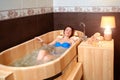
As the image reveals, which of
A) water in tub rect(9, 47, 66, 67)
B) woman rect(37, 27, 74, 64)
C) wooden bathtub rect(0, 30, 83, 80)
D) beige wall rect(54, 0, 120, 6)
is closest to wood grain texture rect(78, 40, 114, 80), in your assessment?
wooden bathtub rect(0, 30, 83, 80)

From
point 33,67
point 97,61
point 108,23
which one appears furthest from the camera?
point 108,23

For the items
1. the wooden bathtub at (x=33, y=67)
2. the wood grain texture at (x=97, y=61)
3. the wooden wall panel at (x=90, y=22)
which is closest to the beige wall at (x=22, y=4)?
the wooden wall panel at (x=90, y=22)

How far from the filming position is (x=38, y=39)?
2.75 m

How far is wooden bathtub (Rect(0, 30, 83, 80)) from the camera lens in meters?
1.52

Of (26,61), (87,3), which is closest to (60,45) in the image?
(26,61)

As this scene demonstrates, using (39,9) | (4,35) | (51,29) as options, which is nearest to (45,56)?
(4,35)

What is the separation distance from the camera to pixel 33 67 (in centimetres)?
153

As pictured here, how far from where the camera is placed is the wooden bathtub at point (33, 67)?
152cm

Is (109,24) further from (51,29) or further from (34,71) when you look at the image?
(34,71)

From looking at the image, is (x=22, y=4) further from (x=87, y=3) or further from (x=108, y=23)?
(x=108, y=23)

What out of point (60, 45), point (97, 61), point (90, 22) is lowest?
point (97, 61)

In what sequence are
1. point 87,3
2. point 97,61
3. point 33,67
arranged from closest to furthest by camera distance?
point 33,67 → point 97,61 → point 87,3

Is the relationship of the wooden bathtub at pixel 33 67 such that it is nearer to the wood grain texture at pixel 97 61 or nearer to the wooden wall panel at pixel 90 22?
the wood grain texture at pixel 97 61

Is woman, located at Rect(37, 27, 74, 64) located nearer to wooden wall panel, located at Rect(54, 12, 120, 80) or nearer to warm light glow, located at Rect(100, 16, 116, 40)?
wooden wall panel, located at Rect(54, 12, 120, 80)
